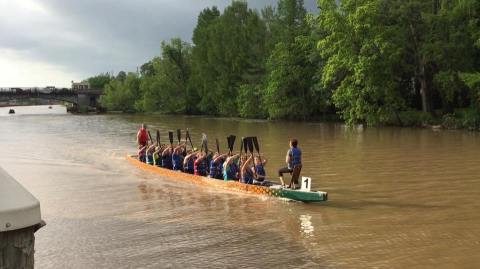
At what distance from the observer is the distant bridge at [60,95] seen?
108 m

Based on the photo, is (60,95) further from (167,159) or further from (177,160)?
(177,160)

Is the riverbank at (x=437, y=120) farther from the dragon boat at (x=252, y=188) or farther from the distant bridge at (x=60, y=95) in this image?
the distant bridge at (x=60, y=95)

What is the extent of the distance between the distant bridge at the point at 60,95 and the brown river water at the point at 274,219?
92336mm

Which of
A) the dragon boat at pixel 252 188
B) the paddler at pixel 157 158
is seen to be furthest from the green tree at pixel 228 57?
the dragon boat at pixel 252 188

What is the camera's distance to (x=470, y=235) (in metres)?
10.7

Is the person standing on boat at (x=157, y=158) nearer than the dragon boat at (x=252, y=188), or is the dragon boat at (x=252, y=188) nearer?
the dragon boat at (x=252, y=188)

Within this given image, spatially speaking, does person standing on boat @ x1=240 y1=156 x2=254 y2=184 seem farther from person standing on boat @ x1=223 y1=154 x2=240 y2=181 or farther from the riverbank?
the riverbank

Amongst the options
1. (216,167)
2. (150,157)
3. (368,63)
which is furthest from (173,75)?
(216,167)

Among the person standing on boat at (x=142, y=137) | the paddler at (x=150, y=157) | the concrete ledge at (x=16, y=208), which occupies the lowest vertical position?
the paddler at (x=150, y=157)

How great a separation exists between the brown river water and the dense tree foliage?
62.3ft

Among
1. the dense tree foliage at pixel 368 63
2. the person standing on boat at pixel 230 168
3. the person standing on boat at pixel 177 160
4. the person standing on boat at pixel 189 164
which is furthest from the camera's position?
the dense tree foliage at pixel 368 63

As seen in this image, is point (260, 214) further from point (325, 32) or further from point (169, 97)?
point (169, 97)

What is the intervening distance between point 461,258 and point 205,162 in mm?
11129

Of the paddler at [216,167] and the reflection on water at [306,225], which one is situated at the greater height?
the paddler at [216,167]
